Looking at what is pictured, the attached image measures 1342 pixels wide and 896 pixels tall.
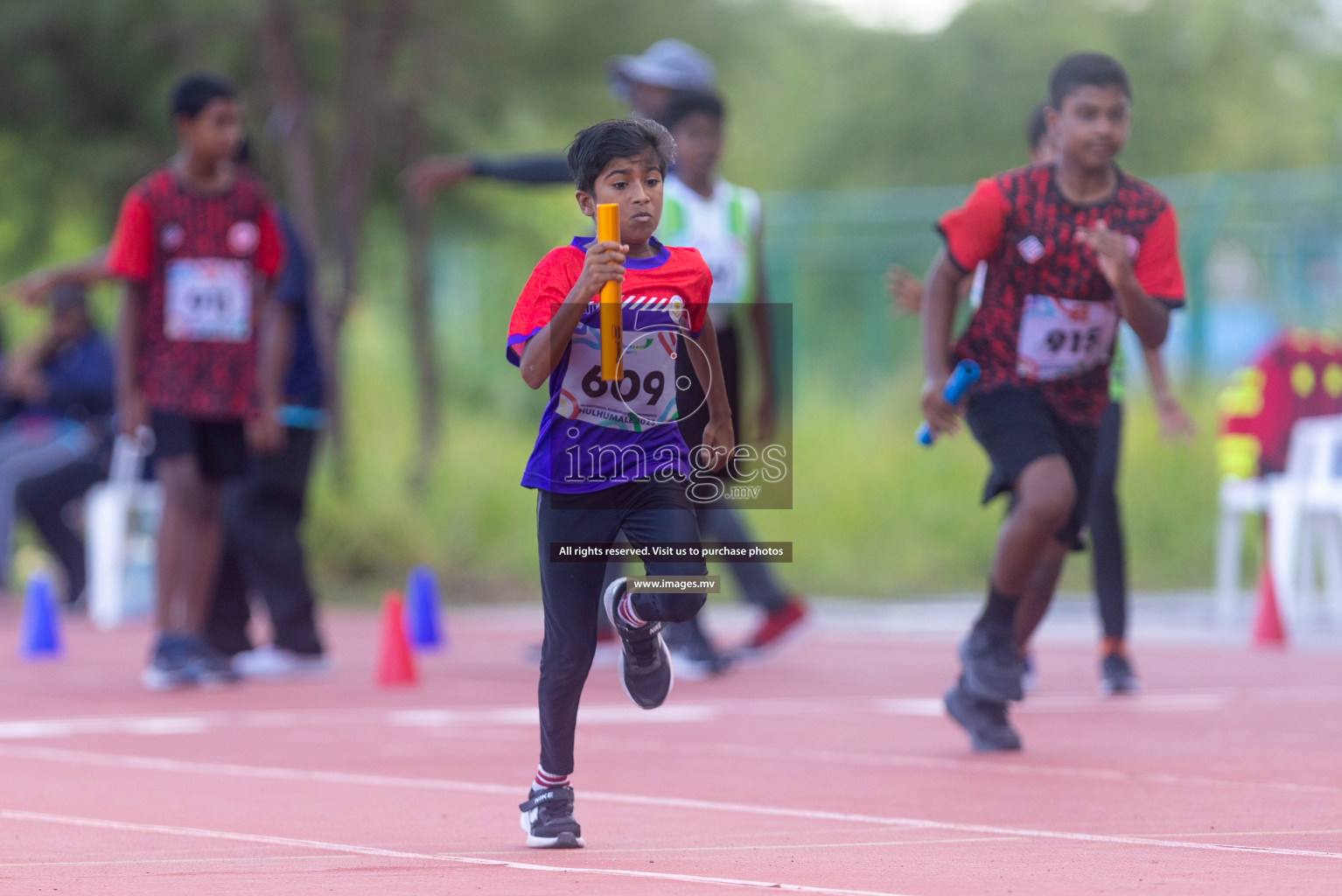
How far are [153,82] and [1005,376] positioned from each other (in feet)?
39.5

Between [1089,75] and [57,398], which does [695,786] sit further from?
[57,398]

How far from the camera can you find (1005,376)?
651 cm

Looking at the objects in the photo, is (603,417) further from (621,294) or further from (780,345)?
(780,345)

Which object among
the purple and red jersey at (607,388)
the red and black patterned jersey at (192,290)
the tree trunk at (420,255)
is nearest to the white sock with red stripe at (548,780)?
the purple and red jersey at (607,388)

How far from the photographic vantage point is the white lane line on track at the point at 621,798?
4.62 m

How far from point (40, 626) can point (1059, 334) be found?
615 centimetres

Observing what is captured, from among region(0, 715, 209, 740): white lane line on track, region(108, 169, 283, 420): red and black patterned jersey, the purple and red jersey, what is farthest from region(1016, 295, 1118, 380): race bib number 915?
region(108, 169, 283, 420): red and black patterned jersey

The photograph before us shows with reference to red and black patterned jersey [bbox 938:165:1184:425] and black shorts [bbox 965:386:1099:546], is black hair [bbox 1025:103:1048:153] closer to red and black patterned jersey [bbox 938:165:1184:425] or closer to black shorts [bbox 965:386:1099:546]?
red and black patterned jersey [bbox 938:165:1184:425]

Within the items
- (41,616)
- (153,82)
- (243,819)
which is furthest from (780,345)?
(243,819)

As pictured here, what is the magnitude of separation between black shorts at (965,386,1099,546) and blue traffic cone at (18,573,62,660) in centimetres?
566

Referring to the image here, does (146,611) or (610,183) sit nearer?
(610,183)

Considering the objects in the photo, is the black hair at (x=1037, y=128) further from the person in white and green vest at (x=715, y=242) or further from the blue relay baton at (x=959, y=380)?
the blue relay baton at (x=959, y=380)

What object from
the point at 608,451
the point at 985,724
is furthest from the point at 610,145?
the point at 985,724

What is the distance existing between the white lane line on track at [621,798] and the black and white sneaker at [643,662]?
26.0 inches
